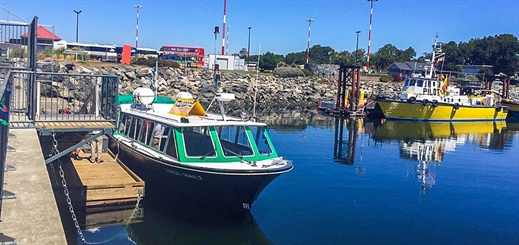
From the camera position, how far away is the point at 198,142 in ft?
39.9

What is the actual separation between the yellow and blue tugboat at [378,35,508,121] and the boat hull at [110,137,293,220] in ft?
109

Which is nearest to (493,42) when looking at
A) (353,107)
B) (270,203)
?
(353,107)

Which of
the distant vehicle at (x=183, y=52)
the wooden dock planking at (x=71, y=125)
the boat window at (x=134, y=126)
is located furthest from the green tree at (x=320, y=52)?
the wooden dock planking at (x=71, y=125)

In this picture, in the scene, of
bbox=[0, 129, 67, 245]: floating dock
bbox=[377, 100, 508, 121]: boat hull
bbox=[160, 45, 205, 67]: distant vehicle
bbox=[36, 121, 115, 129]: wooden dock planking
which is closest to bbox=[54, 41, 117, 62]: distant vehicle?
bbox=[160, 45, 205, 67]: distant vehicle

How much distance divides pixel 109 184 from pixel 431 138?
25421mm

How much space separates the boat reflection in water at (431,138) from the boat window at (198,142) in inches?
338

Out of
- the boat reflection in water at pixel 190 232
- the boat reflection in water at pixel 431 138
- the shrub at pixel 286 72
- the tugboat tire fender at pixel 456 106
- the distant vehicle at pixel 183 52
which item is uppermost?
the distant vehicle at pixel 183 52

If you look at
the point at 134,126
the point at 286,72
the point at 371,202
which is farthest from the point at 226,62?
the point at 371,202

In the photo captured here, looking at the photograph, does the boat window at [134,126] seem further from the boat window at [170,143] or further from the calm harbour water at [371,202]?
the calm harbour water at [371,202]

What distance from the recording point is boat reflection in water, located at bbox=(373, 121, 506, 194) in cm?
2223

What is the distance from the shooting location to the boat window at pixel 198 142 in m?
11.8

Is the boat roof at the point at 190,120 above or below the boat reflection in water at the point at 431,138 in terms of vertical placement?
above

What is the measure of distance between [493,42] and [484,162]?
98375 mm

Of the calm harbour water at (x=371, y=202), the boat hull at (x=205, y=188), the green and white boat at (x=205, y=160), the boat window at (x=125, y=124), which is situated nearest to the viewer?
the boat hull at (x=205, y=188)
